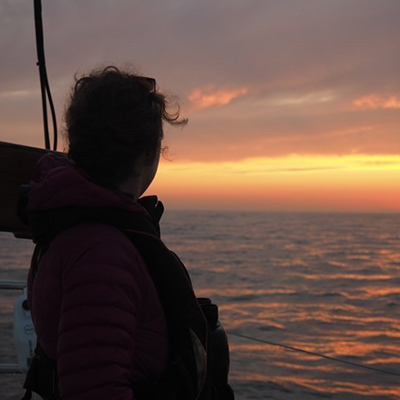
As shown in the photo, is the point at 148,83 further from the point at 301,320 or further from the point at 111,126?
the point at 301,320

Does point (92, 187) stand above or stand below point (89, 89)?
below

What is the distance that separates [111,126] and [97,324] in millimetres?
432

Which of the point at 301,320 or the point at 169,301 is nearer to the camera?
the point at 169,301

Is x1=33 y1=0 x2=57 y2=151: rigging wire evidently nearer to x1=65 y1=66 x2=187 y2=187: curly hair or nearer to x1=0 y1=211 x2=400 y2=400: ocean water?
x1=65 y1=66 x2=187 y2=187: curly hair

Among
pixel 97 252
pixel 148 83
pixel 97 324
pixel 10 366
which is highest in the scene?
pixel 148 83

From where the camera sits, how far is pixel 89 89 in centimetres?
129

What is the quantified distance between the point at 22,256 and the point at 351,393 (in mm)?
20962

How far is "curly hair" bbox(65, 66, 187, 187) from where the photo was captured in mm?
1243

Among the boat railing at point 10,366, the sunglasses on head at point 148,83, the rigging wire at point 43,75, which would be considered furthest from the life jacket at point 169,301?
the boat railing at point 10,366

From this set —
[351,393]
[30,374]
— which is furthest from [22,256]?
[30,374]

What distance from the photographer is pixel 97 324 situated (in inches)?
43.1

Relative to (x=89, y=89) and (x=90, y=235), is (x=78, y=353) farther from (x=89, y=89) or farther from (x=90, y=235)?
(x=89, y=89)

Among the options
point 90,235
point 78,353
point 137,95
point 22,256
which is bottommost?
point 22,256

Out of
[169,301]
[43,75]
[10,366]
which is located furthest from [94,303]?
[10,366]
